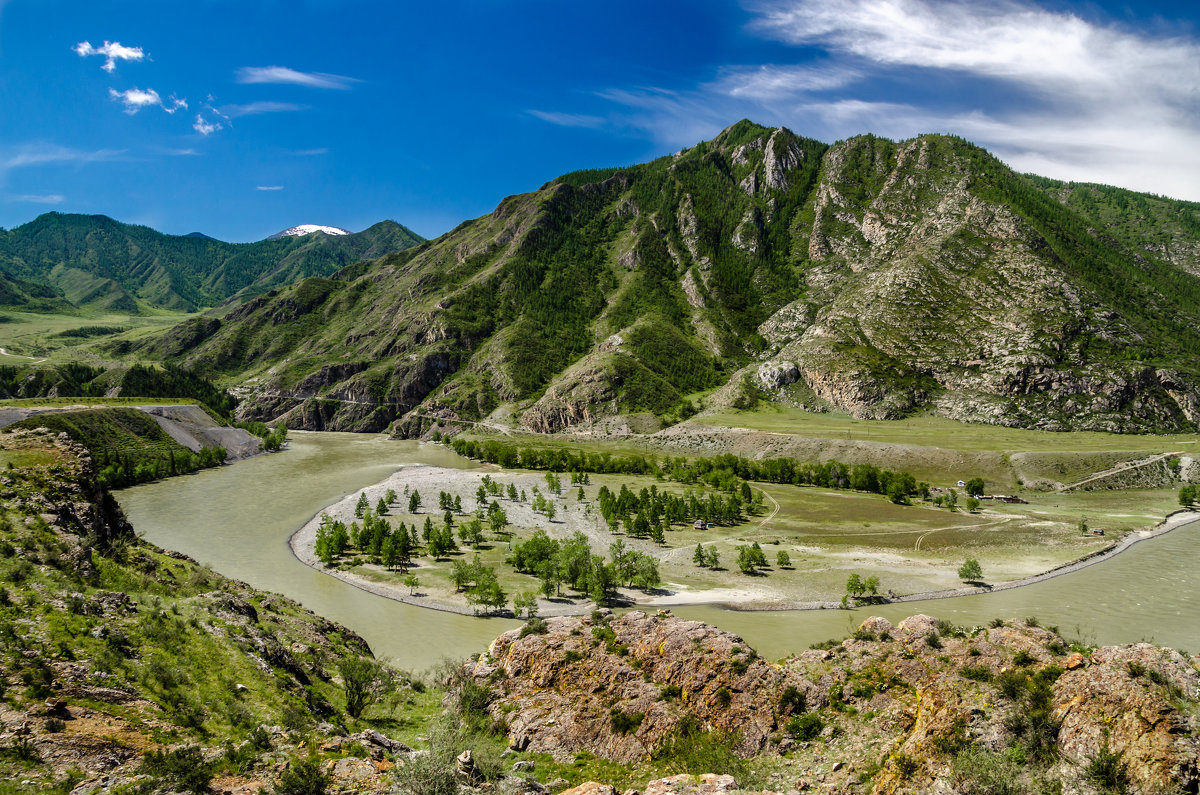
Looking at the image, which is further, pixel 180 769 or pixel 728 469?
pixel 728 469

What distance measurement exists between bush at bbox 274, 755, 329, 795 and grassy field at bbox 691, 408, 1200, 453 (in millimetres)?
129158

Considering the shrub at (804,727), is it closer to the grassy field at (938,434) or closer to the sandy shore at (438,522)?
the sandy shore at (438,522)

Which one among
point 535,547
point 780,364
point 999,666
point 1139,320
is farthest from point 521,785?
point 1139,320

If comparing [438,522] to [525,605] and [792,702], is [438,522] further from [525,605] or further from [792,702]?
[792,702]

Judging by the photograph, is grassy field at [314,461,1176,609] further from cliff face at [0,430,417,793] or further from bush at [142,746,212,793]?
bush at [142,746,212,793]

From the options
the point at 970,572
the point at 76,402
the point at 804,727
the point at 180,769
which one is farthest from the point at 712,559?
the point at 76,402

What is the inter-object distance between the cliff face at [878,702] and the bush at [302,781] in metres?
10.0

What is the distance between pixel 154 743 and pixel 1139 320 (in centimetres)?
24158

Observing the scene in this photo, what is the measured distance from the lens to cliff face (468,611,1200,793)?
15398 millimetres

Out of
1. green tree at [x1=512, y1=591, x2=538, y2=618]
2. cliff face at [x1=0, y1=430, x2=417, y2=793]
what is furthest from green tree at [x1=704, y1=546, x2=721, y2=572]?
cliff face at [x1=0, y1=430, x2=417, y2=793]

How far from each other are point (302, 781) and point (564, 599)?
41900mm

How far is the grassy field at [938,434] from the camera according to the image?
4582 inches

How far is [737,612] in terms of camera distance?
2056 inches

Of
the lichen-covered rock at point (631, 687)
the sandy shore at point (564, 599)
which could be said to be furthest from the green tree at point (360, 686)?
the sandy shore at point (564, 599)
